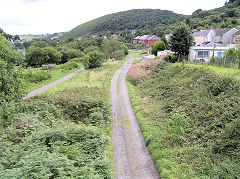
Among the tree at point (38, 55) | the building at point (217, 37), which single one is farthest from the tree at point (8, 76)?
the building at point (217, 37)

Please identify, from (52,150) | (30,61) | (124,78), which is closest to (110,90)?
(124,78)

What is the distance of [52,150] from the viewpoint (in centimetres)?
848

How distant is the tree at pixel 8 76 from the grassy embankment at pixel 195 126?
11134 millimetres

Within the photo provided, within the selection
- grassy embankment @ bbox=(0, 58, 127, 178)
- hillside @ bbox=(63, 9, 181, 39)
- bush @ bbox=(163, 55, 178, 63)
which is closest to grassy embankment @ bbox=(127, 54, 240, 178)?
grassy embankment @ bbox=(0, 58, 127, 178)

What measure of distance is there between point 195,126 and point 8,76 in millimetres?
15953

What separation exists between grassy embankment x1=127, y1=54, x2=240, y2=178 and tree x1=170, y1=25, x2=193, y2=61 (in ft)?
36.1

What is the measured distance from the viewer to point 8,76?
16.5 m

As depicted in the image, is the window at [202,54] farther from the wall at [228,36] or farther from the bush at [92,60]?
the wall at [228,36]

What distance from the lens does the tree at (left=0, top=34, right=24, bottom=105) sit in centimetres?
1600

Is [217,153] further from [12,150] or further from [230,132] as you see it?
[12,150]

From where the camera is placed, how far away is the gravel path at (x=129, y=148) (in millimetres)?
8914

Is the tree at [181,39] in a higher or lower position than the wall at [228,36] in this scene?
lower

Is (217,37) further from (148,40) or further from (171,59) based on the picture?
(148,40)

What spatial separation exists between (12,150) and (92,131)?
12.9 ft
